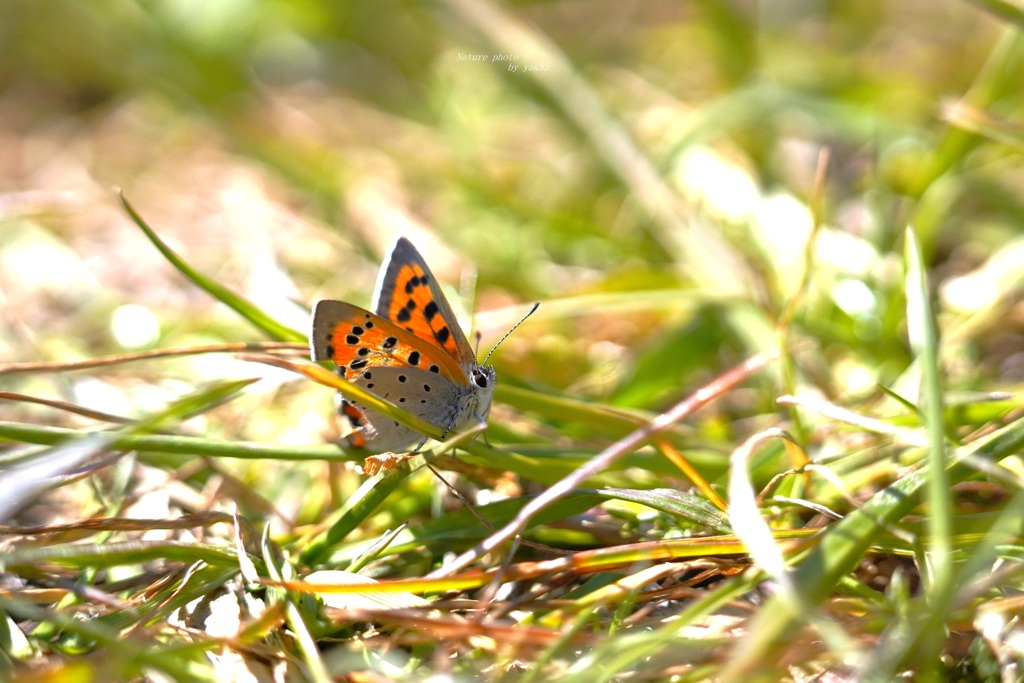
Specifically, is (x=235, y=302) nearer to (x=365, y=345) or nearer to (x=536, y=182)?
(x=365, y=345)

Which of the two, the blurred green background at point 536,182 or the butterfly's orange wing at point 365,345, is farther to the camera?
the blurred green background at point 536,182

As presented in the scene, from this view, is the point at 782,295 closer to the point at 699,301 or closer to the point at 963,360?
the point at 699,301

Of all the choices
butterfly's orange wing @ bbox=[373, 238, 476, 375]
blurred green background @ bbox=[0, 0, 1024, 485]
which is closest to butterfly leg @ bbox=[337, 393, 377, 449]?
butterfly's orange wing @ bbox=[373, 238, 476, 375]

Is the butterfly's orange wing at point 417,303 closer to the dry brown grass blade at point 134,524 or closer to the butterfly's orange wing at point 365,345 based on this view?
the butterfly's orange wing at point 365,345

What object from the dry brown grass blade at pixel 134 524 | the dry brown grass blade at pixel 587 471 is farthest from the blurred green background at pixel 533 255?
the dry brown grass blade at pixel 587 471

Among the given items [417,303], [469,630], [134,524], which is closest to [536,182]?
[417,303]

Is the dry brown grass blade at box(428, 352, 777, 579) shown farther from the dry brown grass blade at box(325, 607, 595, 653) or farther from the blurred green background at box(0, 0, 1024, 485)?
the blurred green background at box(0, 0, 1024, 485)
